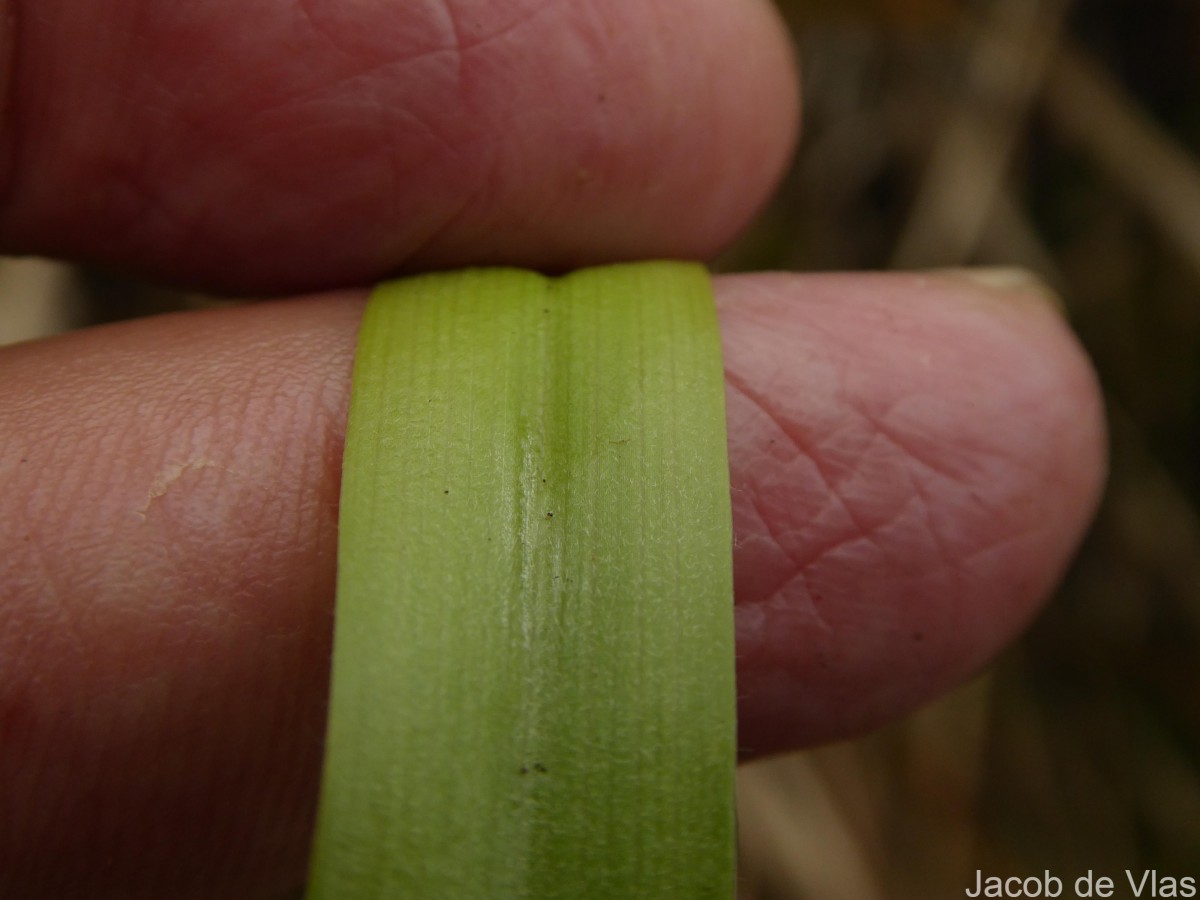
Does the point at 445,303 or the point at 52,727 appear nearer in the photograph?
the point at 52,727

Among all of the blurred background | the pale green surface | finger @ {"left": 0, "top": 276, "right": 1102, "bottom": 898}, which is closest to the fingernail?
finger @ {"left": 0, "top": 276, "right": 1102, "bottom": 898}

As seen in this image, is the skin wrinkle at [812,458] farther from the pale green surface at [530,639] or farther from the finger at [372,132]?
the finger at [372,132]

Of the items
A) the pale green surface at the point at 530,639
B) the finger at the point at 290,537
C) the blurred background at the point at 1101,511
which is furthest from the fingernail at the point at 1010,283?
the blurred background at the point at 1101,511

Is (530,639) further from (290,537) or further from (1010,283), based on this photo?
(1010,283)

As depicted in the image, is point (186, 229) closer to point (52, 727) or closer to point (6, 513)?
point (6, 513)

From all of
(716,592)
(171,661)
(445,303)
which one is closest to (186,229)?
(445,303)

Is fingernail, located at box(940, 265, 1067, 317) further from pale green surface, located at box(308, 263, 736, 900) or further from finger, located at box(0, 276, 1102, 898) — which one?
pale green surface, located at box(308, 263, 736, 900)

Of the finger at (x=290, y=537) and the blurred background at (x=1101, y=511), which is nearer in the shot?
the finger at (x=290, y=537)
